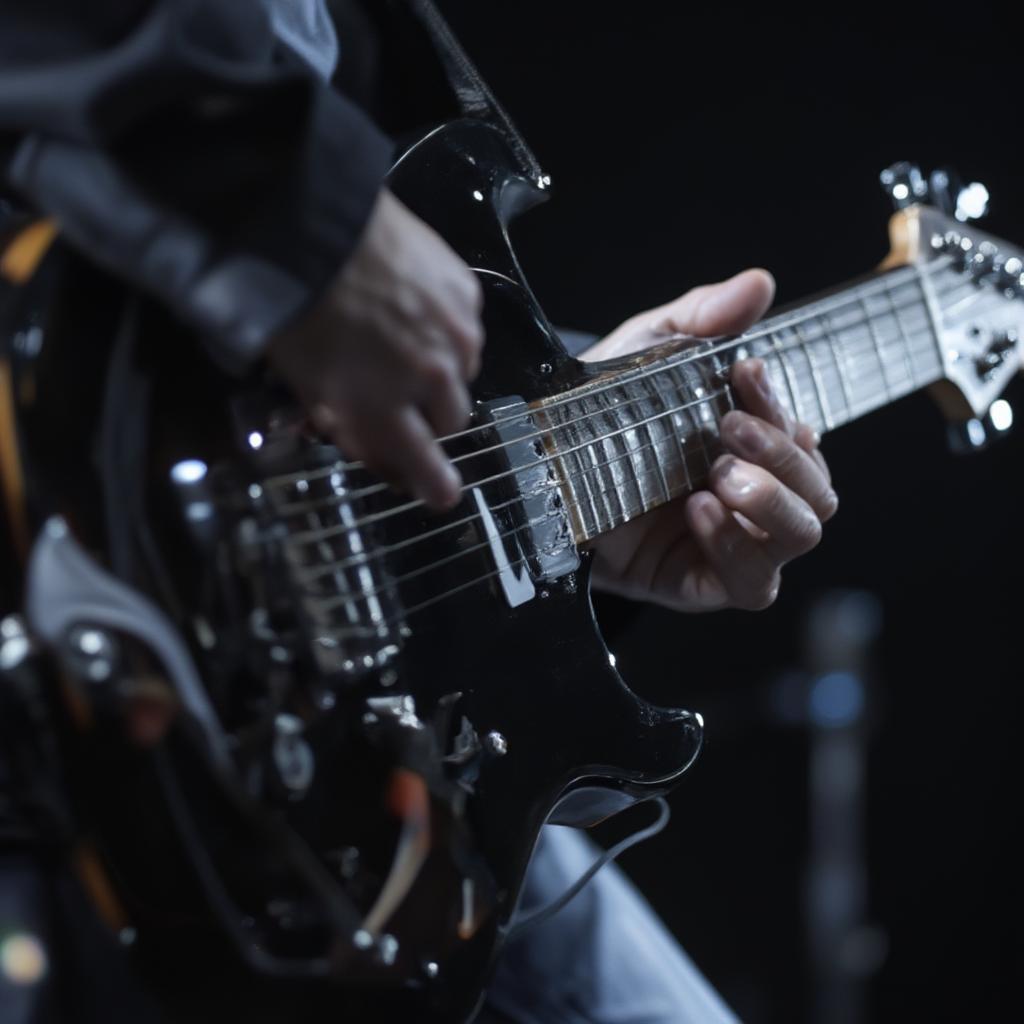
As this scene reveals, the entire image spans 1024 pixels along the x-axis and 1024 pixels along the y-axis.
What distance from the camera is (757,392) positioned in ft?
3.13

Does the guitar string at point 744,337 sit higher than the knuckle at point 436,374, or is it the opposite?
the knuckle at point 436,374

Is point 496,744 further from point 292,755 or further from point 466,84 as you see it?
point 466,84

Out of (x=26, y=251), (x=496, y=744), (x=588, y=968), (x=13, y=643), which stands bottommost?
(x=588, y=968)

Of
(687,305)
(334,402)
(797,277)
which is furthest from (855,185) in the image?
(334,402)

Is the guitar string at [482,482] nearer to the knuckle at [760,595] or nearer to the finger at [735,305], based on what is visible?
the finger at [735,305]

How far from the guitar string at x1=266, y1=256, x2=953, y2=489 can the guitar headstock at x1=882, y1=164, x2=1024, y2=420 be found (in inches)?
0.8

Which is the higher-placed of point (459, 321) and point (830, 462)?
point (459, 321)

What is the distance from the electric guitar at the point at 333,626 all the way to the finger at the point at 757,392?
120 millimetres

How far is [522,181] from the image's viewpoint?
2.74 feet

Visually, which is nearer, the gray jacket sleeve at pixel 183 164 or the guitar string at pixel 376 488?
the gray jacket sleeve at pixel 183 164

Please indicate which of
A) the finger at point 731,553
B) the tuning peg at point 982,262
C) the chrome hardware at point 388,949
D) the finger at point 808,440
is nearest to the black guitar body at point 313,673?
the chrome hardware at point 388,949

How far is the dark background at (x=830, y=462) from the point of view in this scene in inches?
67.2

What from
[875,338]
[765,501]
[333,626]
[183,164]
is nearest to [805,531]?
[765,501]

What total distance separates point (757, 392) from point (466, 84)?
36 cm
